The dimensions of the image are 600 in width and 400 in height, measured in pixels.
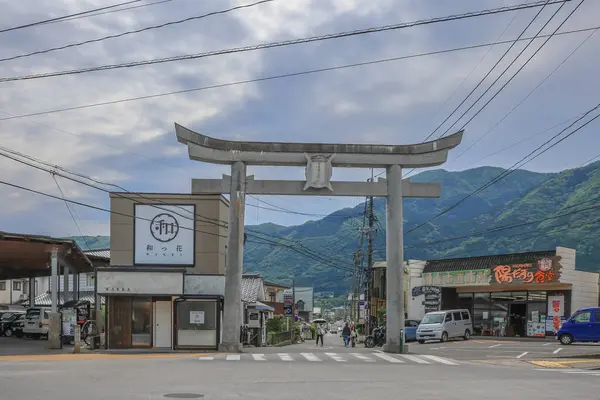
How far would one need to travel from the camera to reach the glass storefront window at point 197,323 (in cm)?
3106

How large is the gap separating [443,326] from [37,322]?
2331 centimetres

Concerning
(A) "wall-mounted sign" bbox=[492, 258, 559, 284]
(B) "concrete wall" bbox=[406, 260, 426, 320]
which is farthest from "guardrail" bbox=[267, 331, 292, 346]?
(A) "wall-mounted sign" bbox=[492, 258, 559, 284]

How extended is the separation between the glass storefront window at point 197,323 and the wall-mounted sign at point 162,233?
2603 millimetres

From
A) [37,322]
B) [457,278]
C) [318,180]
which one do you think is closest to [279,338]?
[457,278]

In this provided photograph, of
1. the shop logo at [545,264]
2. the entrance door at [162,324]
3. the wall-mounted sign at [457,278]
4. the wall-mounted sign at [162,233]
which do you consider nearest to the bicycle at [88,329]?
the entrance door at [162,324]

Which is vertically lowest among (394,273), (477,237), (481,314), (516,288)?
(481,314)

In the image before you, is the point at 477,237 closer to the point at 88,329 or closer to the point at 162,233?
the point at 162,233

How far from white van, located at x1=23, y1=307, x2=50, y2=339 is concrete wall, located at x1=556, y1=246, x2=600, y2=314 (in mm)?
30258

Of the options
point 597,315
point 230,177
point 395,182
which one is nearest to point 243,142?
point 230,177

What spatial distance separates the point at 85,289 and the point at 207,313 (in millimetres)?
43797

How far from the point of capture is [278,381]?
1496 cm

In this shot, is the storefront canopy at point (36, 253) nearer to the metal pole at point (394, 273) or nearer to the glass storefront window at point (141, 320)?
the glass storefront window at point (141, 320)

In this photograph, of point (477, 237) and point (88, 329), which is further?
point (477, 237)

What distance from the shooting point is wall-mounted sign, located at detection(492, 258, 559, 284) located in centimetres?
4106
